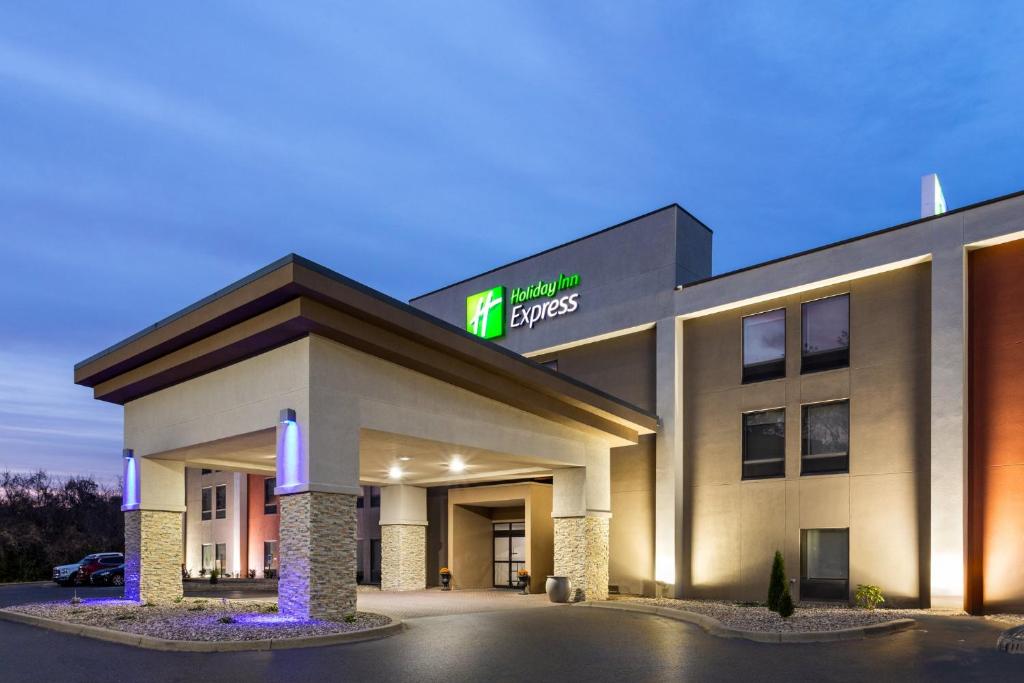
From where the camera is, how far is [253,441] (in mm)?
19781

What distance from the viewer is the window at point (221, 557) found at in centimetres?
4741

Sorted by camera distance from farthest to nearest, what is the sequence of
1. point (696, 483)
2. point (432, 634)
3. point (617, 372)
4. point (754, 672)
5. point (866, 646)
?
1. point (617, 372)
2. point (696, 483)
3. point (432, 634)
4. point (866, 646)
5. point (754, 672)

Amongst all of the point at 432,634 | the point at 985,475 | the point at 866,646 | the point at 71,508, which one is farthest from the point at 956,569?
the point at 71,508

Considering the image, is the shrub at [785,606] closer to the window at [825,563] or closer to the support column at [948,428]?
the support column at [948,428]

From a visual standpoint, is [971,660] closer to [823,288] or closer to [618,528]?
[823,288]

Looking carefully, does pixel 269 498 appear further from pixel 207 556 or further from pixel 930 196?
pixel 930 196

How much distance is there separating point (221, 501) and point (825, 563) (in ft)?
120

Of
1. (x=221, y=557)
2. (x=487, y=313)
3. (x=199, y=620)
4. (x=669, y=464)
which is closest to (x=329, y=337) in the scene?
(x=199, y=620)

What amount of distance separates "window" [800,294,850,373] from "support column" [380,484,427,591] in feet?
48.2

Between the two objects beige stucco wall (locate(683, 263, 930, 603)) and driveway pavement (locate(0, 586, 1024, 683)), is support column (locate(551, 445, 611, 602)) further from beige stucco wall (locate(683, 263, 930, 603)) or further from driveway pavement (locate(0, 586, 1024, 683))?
driveway pavement (locate(0, 586, 1024, 683))

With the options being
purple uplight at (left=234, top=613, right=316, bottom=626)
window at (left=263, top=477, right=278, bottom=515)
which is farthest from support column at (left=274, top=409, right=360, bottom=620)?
window at (left=263, top=477, right=278, bottom=515)

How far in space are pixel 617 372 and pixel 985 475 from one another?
1169 centimetres

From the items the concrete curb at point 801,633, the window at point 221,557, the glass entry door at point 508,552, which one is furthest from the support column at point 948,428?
the window at point 221,557

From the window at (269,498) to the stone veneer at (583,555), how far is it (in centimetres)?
2453
